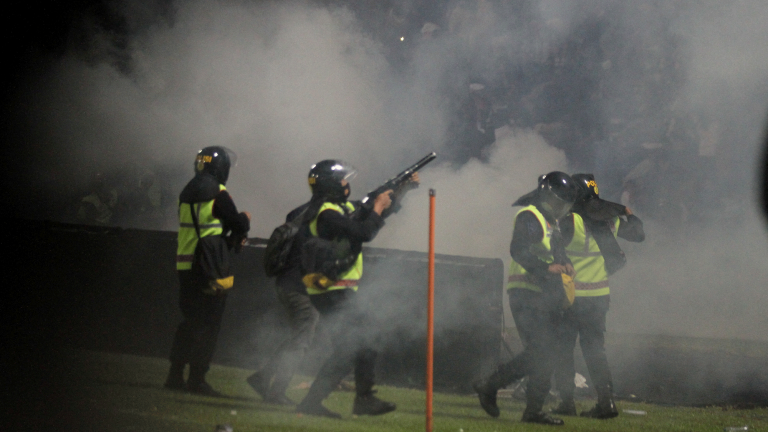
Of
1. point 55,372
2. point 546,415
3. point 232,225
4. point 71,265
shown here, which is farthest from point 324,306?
point 71,265

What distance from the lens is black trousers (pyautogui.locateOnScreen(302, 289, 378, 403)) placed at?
389cm

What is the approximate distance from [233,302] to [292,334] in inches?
63.3

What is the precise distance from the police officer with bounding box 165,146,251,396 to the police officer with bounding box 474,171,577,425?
1791 mm

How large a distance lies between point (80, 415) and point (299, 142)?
18.7 feet

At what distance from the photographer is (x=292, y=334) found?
448 cm

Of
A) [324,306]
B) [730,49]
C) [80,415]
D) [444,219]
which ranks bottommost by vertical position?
[80,415]

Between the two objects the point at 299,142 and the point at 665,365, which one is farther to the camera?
the point at 299,142

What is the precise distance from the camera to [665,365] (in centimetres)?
784

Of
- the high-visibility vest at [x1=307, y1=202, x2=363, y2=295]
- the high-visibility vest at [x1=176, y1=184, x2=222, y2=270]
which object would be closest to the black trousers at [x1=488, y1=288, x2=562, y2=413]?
the high-visibility vest at [x1=307, y1=202, x2=363, y2=295]

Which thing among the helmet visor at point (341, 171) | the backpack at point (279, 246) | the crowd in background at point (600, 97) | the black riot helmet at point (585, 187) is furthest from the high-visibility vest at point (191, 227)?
the crowd in background at point (600, 97)

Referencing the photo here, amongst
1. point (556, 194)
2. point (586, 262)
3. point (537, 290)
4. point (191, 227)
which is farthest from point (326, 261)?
point (586, 262)

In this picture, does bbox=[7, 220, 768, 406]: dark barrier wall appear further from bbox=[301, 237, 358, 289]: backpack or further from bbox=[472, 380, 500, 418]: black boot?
bbox=[301, 237, 358, 289]: backpack

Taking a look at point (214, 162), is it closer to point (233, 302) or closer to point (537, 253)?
point (233, 302)

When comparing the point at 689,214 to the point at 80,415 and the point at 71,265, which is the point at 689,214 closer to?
the point at 71,265
